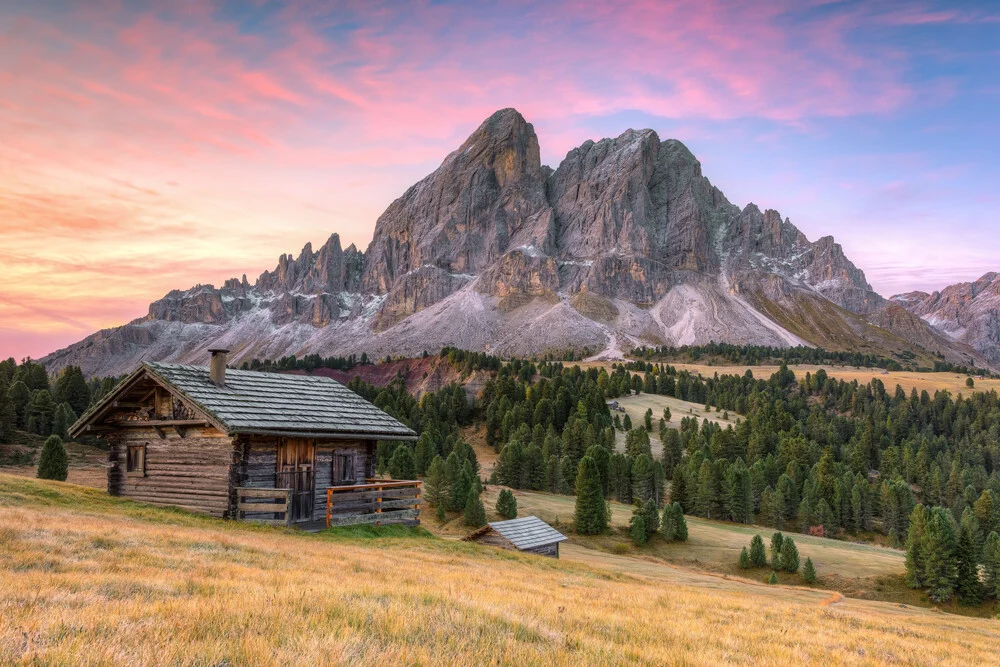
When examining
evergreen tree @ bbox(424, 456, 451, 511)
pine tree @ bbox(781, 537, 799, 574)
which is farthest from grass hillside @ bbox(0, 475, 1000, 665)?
pine tree @ bbox(781, 537, 799, 574)

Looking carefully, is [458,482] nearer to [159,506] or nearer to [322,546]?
[159,506]

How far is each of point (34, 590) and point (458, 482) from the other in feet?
186

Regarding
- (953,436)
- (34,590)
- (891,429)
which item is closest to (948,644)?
(34,590)

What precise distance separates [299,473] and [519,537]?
52.3 ft

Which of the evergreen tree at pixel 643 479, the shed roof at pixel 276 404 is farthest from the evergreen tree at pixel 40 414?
the evergreen tree at pixel 643 479

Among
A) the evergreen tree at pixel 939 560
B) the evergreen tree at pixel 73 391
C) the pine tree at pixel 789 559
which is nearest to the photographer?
the pine tree at pixel 789 559

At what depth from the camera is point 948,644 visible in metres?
15.6

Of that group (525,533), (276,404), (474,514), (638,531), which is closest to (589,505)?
(638,531)

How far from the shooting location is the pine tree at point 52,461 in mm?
41000

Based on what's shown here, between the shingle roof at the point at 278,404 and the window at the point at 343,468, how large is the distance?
5.11 ft

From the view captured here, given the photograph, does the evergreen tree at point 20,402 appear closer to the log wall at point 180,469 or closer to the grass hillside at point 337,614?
the log wall at point 180,469

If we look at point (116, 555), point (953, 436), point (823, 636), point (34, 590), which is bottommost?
point (953, 436)

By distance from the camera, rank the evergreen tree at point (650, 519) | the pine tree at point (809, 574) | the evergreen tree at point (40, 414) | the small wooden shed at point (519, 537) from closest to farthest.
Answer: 1. the small wooden shed at point (519, 537)
2. the pine tree at point (809, 574)
3. the evergreen tree at point (650, 519)
4. the evergreen tree at point (40, 414)

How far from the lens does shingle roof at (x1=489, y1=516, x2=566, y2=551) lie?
124ft
